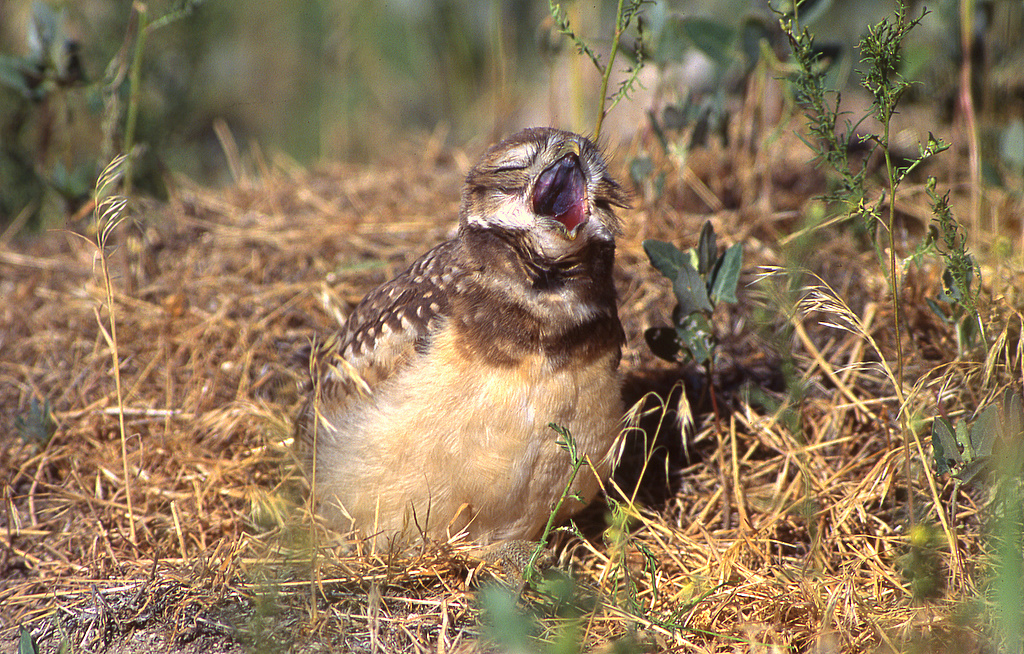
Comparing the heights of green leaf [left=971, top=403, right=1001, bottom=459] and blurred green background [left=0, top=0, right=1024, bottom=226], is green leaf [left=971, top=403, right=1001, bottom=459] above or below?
below

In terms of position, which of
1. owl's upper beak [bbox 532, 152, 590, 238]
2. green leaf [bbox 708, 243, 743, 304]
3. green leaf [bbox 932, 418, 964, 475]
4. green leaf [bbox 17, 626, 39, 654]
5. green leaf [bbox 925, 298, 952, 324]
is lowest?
green leaf [bbox 17, 626, 39, 654]

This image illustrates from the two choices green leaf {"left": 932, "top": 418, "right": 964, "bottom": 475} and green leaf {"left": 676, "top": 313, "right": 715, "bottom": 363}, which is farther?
green leaf {"left": 676, "top": 313, "right": 715, "bottom": 363}

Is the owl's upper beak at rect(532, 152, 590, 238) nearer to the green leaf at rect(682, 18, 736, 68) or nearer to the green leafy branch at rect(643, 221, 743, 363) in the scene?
the green leafy branch at rect(643, 221, 743, 363)

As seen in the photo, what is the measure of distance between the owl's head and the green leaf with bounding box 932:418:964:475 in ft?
3.86

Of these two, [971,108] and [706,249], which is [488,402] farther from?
[971,108]

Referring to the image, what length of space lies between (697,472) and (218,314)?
2.31 meters

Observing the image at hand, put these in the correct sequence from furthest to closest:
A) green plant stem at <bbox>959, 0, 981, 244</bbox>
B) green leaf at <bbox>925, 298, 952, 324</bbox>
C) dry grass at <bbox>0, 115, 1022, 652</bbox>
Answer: green plant stem at <bbox>959, 0, 981, 244</bbox> → green leaf at <bbox>925, 298, 952, 324</bbox> → dry grass at <bbox>0, 115, 1022, 652</bbox>

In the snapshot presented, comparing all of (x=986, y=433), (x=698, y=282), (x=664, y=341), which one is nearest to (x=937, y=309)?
(x=986, y=433)

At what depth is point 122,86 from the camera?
143 inches

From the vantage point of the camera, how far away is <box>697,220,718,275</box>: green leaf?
9.50 feet

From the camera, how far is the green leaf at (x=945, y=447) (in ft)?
8.02

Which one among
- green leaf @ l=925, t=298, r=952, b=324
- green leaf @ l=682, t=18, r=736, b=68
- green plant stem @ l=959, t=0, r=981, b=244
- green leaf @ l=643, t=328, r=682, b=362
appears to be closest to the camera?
green leaf @ l=925, t=298, r=952, b=324

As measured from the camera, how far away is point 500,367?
8.14 feet

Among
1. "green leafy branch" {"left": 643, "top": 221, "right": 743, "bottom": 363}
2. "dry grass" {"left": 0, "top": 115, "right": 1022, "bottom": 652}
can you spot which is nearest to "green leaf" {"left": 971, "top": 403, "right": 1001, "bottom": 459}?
"dry grass" {"left": 0, "top": 115, "right": 1022, "bottom": 652}
